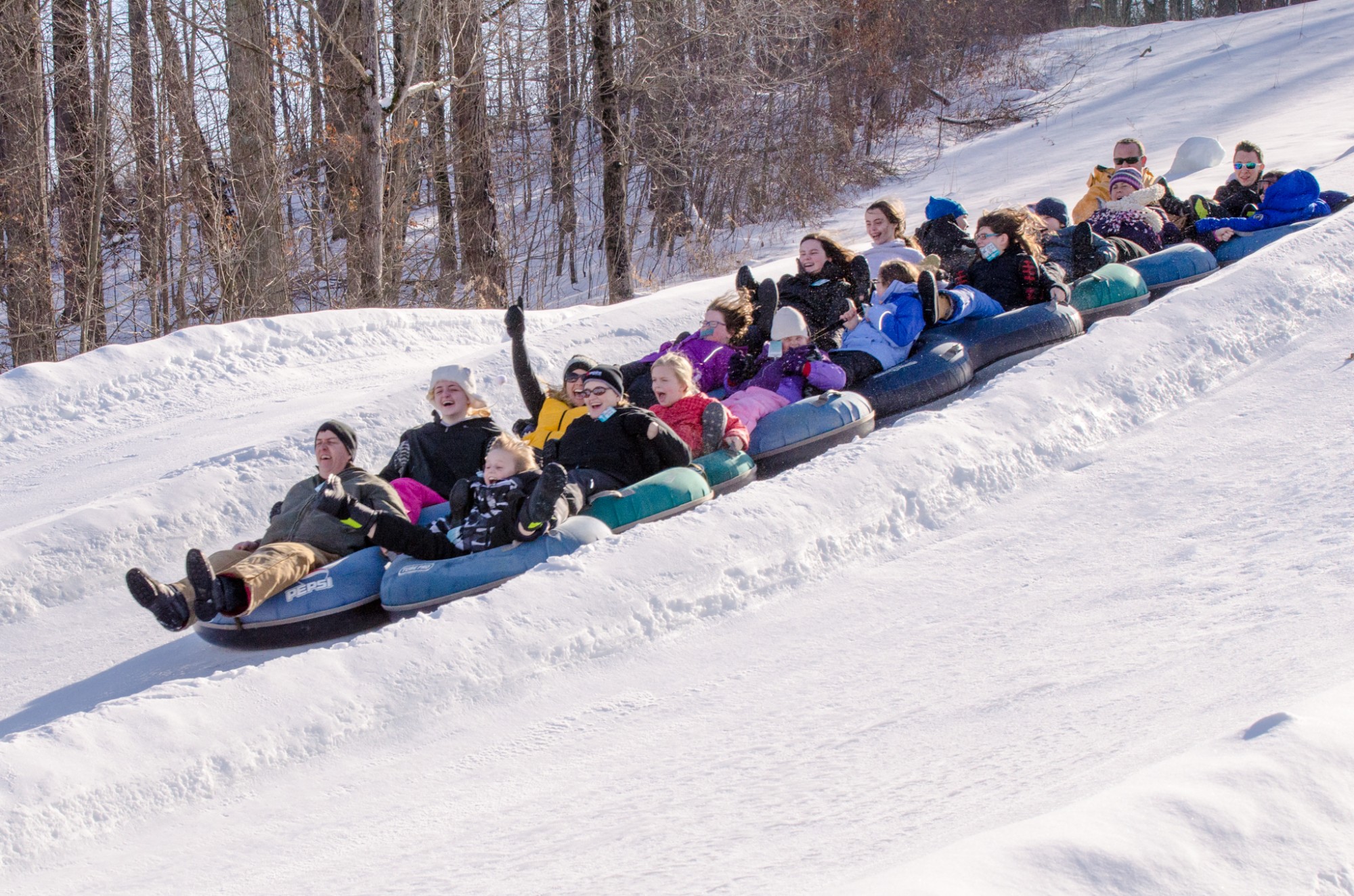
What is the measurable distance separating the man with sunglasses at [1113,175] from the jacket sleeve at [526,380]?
4.69 metres

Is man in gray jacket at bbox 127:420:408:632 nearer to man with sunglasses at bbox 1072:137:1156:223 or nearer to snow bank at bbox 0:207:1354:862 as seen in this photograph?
snow bank at bbox 0:207:1354:862

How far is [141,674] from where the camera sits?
14.3 feet

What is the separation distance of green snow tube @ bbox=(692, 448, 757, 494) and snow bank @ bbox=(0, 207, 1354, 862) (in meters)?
0.53

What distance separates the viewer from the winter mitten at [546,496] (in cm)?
431

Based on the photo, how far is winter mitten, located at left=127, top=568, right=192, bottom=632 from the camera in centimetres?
404

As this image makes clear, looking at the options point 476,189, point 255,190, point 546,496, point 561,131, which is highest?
point 561,131

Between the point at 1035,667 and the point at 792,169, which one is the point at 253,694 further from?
the point at 792,169

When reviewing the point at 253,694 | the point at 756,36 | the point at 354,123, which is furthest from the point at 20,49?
the point at 253,694

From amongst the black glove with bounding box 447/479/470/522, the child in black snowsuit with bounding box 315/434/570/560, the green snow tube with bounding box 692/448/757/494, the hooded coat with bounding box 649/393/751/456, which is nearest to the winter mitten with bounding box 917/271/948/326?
the hooded coat with bounding box 649/393/751/456

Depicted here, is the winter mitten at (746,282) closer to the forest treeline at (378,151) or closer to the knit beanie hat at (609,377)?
the knit beanie hat at (609,377)

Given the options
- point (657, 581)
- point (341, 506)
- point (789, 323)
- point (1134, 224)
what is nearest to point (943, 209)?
point (1134, 224)

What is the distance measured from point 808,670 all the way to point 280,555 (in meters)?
1.97

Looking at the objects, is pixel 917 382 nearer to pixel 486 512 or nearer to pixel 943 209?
pixel 943 209

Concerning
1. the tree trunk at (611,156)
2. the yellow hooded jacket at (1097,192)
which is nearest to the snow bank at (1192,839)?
the yellow hooded jacket at (1097,192)
